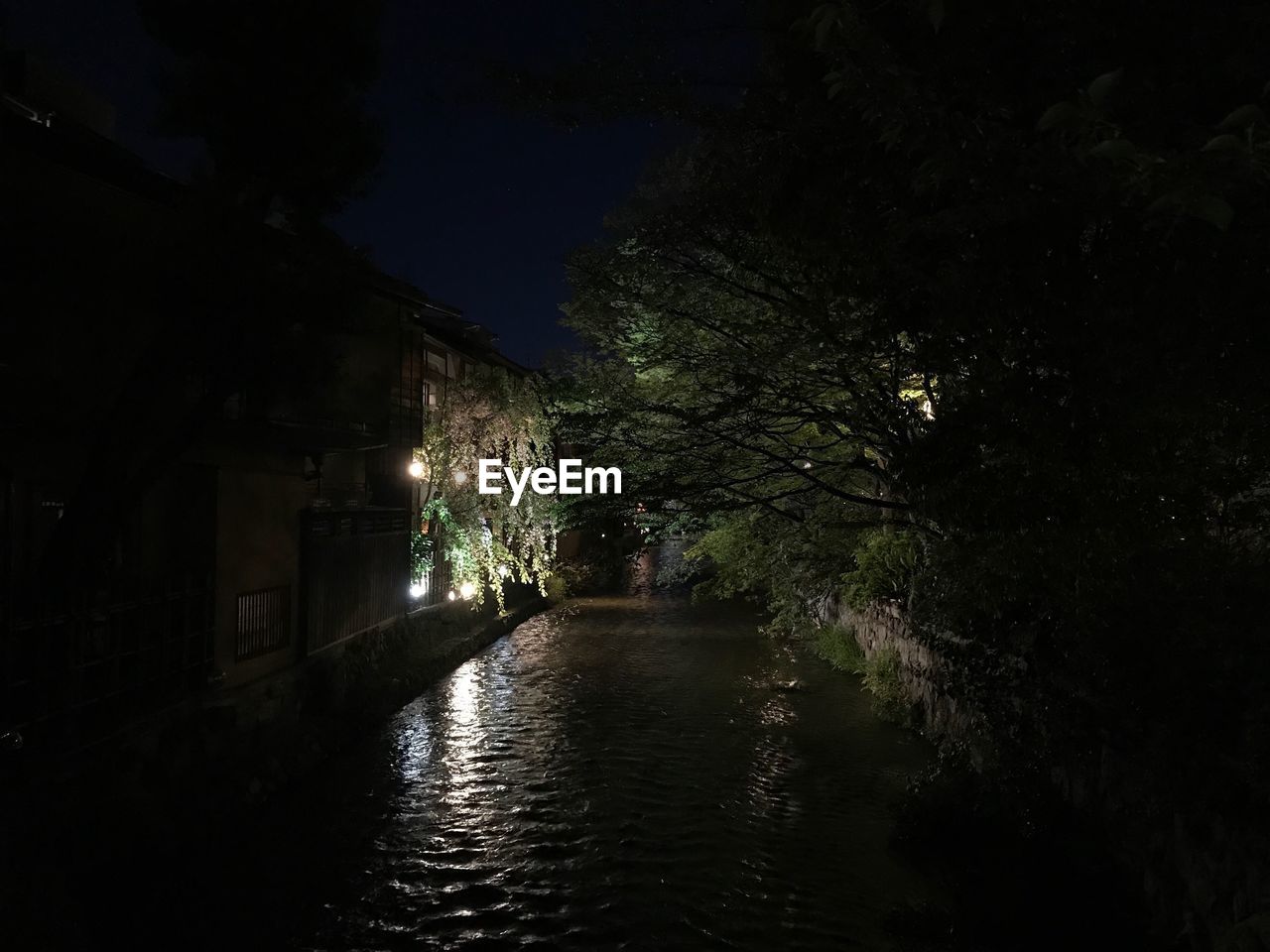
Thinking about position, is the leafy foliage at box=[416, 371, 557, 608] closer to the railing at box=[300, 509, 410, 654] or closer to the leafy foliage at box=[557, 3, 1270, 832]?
the railing at box=[300, 509, 410, 654]

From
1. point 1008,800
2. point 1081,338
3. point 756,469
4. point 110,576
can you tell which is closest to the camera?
point 1081,338

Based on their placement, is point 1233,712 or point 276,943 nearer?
point 1233,712

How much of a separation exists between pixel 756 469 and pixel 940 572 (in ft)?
18.7

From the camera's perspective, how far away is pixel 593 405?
52.5 ft

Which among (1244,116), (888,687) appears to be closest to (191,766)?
(1244,116)

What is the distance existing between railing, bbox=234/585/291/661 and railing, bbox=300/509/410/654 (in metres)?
0.40

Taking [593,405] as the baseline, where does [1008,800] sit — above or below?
below

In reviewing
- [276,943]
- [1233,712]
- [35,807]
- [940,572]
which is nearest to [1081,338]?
[1233,712]

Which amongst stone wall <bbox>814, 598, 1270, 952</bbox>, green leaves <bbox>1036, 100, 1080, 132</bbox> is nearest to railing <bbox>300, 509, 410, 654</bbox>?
stone wall <bbox>814, 598, 1270, 952</bbox>

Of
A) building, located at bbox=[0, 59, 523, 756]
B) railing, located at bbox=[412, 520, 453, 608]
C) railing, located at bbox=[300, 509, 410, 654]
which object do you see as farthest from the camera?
railing, located at bbox=[412, 520, 453, 608]

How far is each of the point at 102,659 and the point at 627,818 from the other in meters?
6.20

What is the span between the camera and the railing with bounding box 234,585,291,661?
1223cm

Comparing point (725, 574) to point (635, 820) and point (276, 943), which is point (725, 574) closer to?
point (635, 820)

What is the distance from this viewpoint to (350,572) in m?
15.6
